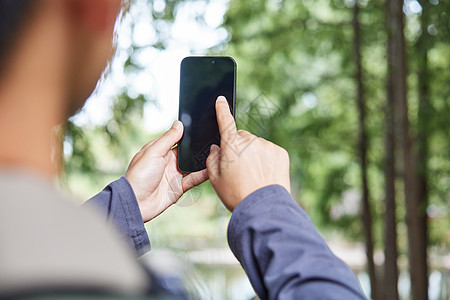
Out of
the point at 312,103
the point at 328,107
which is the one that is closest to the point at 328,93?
the point at 328,107

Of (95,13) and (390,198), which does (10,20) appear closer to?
(95,13)

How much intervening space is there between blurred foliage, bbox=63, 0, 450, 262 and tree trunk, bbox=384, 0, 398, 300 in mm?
130

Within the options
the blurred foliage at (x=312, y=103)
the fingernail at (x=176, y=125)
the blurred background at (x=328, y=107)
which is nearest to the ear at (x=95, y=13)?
the fingernail at (x=176, y=125)

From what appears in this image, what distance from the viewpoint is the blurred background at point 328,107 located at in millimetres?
2943

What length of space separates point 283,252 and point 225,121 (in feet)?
0.92

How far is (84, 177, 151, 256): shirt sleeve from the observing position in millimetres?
646

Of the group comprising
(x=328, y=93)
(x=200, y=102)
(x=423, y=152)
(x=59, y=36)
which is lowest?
(x=423, y=152)

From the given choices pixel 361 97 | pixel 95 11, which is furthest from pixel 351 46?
pixel 95 11

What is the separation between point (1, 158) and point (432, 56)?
4192 mm

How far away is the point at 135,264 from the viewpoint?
0.77ft

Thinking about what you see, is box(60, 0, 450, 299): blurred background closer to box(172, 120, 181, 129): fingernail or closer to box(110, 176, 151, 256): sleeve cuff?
box(172, 120, 181, 129): fingernail

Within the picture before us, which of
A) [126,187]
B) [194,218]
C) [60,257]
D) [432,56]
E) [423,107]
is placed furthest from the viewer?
[194,218]

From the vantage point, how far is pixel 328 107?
4.07 metres

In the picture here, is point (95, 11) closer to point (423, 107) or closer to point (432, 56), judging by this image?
point (423, 107)
